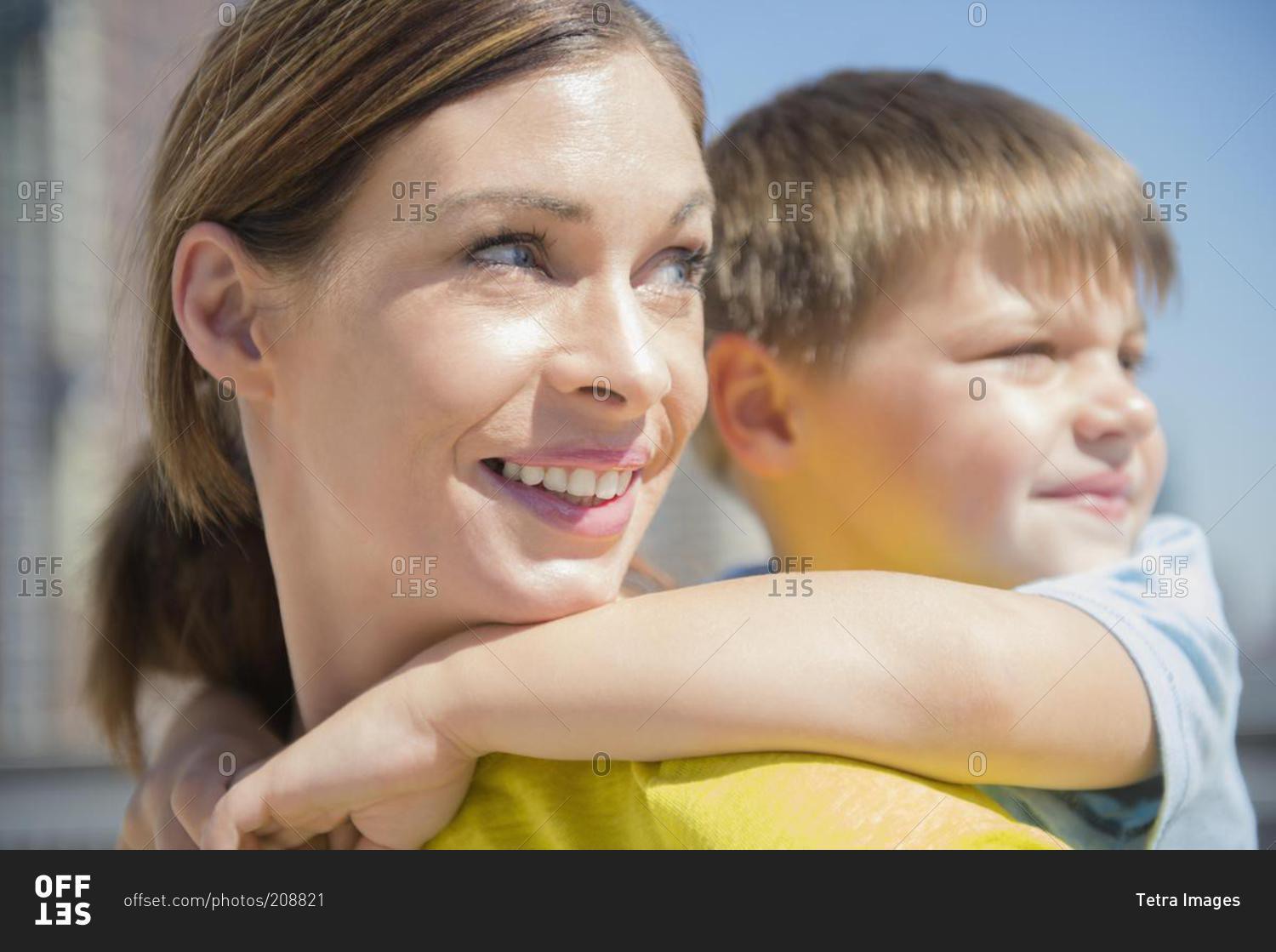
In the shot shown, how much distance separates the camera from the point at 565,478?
42.5 inches

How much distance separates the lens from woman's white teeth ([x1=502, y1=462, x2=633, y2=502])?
1073mm

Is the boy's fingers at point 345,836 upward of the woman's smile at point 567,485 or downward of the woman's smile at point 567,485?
downward

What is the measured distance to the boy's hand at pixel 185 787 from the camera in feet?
4.29

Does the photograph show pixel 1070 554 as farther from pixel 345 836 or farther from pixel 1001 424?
pixel 345 836

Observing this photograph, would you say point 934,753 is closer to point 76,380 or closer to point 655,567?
point 655,567

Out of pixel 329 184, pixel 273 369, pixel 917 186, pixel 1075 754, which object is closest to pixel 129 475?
pixel 273 369

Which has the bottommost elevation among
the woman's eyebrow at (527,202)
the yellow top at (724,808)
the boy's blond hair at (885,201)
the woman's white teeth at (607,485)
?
the yellow top at (724,808)

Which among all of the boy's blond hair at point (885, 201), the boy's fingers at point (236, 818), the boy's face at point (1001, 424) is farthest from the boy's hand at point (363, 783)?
the boy's blond hair at point (885, 201)

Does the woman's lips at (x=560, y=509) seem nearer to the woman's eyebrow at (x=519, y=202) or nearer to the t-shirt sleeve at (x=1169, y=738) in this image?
the woman's eyebrow at (x=519, y=202)

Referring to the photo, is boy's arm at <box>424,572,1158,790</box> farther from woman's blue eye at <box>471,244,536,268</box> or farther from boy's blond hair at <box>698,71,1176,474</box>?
boy's blond hair at <box>698,71,1176,474</box>

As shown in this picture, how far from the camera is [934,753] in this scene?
0.92m

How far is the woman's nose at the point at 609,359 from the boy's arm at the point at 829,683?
183 millimetres

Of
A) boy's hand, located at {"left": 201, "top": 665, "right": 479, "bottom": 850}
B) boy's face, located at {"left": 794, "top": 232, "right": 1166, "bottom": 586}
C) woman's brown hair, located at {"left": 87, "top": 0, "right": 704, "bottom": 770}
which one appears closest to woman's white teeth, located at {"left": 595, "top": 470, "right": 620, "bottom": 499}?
boy's hand, located at {"left": 201, "top": 665, "right": 479, "bottom": 850}

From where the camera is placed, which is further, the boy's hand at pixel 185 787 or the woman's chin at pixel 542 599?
the boy's hand at pixel 185 787
